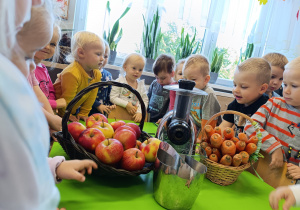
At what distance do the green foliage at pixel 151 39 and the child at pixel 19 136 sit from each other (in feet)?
8.63

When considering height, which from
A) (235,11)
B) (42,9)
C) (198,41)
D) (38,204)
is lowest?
(38,204)

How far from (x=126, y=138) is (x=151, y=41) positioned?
230 centimetres

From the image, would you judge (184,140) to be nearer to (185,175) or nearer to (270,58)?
(185,175)

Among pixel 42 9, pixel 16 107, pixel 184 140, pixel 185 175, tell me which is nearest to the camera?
pixel 16 107

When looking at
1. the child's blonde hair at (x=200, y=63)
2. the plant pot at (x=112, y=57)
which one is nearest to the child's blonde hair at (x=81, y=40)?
the child's blonde hair at (x=200, y=63)

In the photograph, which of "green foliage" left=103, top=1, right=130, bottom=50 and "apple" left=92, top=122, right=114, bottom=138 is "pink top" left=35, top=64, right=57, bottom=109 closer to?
"apple" left=92, top=122, right=114, bottom=138

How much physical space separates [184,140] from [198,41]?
8.37 feet

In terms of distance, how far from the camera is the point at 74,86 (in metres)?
1.63

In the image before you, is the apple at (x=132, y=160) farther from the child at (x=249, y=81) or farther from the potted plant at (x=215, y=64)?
the potted plant at (x=215, y=64)

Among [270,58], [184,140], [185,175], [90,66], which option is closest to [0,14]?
[185,175]

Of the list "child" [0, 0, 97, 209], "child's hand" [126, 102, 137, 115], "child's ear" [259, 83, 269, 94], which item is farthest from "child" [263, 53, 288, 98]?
"child" [0, 0, 97, 209]

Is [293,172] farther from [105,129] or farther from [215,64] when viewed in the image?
[215,64]

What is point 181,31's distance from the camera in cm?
298

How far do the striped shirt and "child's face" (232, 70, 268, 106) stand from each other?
Answer: 17 cm
